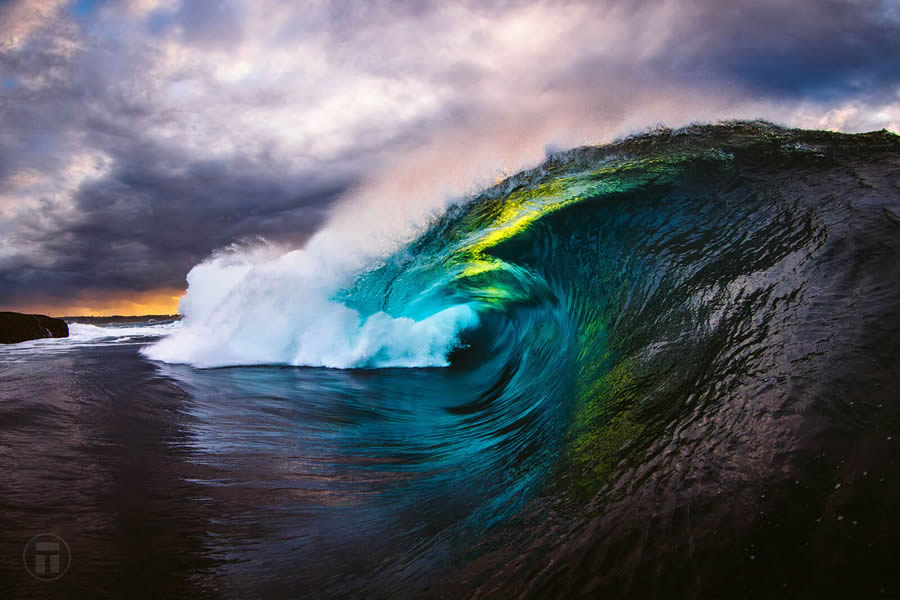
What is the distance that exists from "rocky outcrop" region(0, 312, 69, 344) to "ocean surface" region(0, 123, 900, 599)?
674 inches

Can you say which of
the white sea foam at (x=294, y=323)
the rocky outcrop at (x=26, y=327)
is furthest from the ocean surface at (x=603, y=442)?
the rocky outcrop at (x=26, y=327)

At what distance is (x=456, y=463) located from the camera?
3041mm

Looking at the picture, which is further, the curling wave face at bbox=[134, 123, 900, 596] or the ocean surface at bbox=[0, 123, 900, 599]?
the curling wave face at bbox=[134, 123, 900, 596]

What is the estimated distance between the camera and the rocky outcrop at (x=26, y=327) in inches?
695

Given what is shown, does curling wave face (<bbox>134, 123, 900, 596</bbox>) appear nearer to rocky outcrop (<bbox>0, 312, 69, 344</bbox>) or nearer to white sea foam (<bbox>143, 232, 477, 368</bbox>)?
white sea foam (<bbox>143, 232, 477, 368</bbox>)
